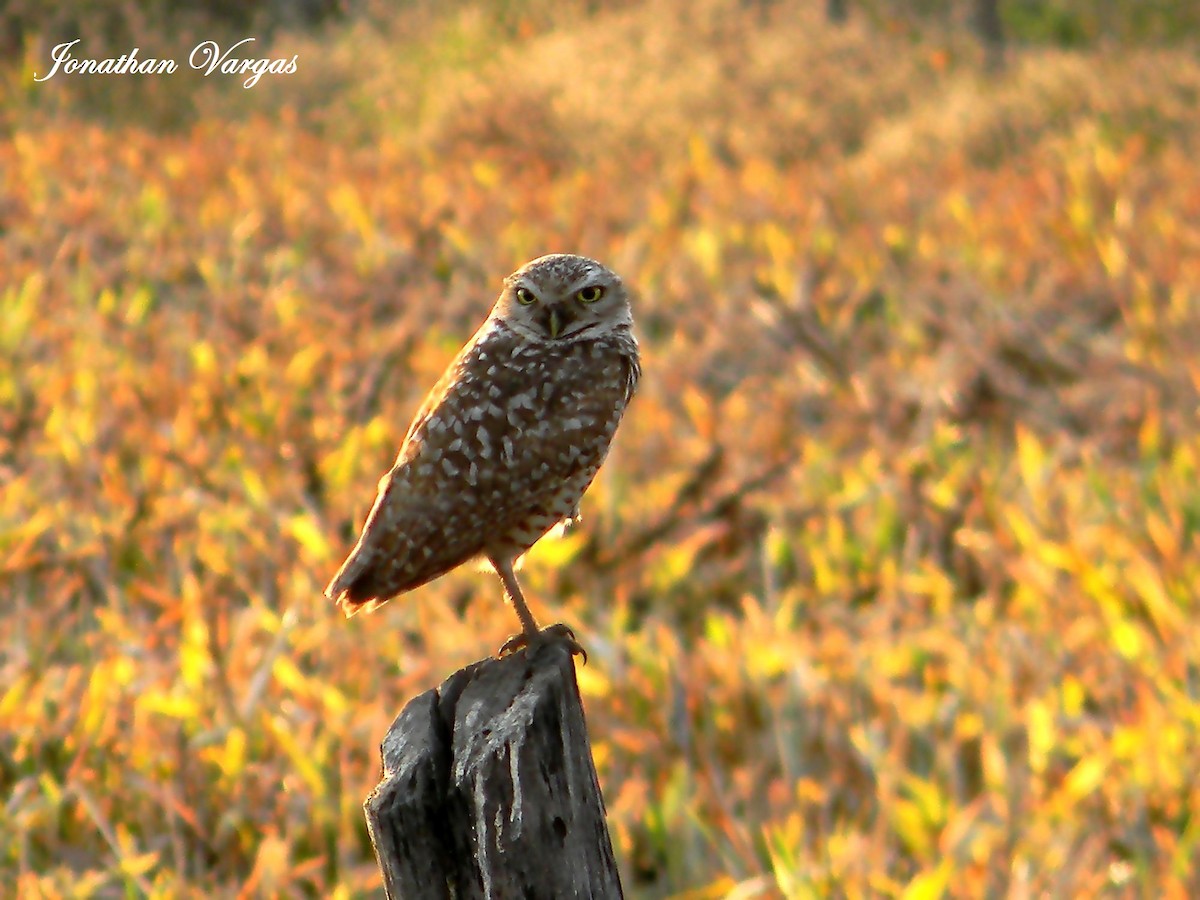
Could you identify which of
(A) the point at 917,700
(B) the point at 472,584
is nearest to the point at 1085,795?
(A) the point at 917,700

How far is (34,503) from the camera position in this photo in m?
5.60

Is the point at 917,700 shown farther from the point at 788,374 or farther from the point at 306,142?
the point at 306,142

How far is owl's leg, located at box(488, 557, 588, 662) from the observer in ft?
8.79

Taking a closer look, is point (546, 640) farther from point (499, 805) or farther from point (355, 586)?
point (499, 805)

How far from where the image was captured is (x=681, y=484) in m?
6.04

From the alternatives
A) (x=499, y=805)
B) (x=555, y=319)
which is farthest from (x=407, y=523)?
(x=499, y=805)

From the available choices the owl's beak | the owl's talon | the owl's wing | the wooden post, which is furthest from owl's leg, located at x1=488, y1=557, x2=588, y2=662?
the owl's beak

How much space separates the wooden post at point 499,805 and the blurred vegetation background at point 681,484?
168 cm

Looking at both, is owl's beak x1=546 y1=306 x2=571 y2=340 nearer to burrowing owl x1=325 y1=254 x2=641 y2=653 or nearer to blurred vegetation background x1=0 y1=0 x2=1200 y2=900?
burrowing owl x1=325 y1=254 x2=641 y2=653

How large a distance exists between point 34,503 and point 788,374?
11.9 ft

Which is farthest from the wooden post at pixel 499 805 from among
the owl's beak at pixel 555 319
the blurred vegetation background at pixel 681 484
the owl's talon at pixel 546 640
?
the blurred vegetation background at pixel 681 484

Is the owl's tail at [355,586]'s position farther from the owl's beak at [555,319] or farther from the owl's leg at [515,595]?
the owl's beak at [555,319]

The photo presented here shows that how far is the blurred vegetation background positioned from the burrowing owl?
53.2 inches

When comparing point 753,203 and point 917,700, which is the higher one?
point 753,203
